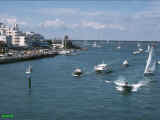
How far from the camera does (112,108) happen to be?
30062mm

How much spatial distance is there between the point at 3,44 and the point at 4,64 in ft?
106

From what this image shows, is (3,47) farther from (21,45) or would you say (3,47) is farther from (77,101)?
(77,101)

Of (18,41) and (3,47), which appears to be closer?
(3,47)

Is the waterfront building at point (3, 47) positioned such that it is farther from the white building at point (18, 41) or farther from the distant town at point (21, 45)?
the white building at point (18, 41)

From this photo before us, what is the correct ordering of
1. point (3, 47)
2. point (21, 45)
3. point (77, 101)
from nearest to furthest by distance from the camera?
point (77, 101) < point (3, 47) < point (21, 45)

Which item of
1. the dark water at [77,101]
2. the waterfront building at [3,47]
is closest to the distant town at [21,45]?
the waterfront building at [3,47]

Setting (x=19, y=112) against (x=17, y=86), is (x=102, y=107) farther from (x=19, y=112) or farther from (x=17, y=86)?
(x=17, y=86)

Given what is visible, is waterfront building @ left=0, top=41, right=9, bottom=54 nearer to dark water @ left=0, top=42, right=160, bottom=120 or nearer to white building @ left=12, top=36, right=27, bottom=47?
white building @ left=12, top=36, right=27, bottom=47

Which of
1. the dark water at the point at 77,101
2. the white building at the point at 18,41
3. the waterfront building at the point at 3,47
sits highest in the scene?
the white building at the point at 18,41

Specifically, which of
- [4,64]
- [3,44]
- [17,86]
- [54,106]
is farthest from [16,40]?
[54,106]

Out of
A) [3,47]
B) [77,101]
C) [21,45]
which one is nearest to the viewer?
[77,101]

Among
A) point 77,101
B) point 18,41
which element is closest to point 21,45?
point 18,41

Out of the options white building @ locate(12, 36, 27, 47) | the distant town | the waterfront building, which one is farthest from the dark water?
white building @ locate(12, 36, 27, 47)

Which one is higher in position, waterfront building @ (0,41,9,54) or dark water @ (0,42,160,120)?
waterfront building @ (0,41,9,54)
